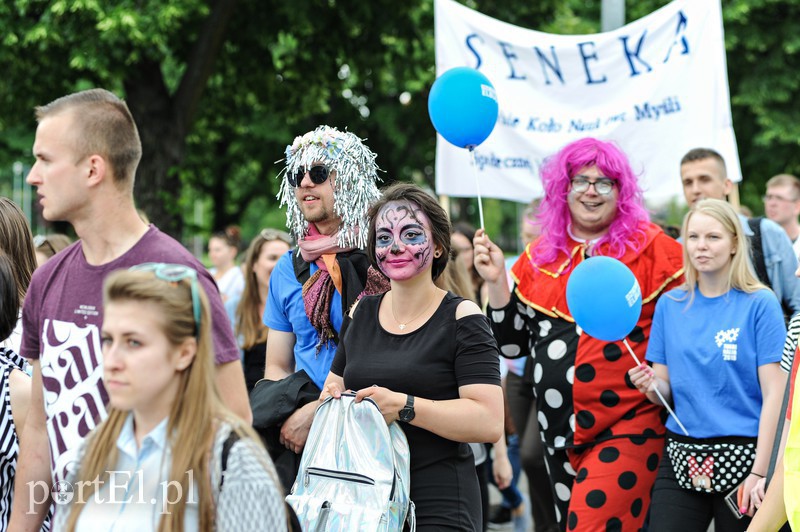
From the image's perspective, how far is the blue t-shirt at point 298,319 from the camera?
4.31m

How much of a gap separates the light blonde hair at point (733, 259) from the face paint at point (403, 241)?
1.50m

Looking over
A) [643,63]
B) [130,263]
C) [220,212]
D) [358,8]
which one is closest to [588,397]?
[130,263]

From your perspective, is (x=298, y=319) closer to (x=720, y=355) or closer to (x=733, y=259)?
(x=720, y=355)

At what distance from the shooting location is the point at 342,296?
432cm

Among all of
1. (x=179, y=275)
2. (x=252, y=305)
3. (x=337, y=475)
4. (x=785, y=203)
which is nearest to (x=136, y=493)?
A: (x=179, y=275)

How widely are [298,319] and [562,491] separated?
64.5 inches

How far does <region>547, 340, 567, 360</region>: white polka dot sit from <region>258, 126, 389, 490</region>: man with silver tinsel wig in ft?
3.71

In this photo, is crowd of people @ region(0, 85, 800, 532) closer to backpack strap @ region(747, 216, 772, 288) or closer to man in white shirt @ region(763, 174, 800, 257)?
backpack strap @ region(747, 216, 772, 288)

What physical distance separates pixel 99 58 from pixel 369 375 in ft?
A: 25.2

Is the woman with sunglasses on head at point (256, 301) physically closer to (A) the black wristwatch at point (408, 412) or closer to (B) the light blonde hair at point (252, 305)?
(B) the light blonde hair at point (252, 305)

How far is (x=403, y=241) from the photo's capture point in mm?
3916

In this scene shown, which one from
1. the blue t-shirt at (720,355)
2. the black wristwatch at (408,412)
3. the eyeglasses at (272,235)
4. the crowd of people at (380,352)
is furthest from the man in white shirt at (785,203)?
the black wristwatch at (408,412)

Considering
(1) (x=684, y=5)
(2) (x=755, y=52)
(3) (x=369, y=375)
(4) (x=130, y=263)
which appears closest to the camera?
(4) (x=130, y=263)

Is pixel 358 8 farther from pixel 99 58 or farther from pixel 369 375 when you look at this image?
pixel 369 375
